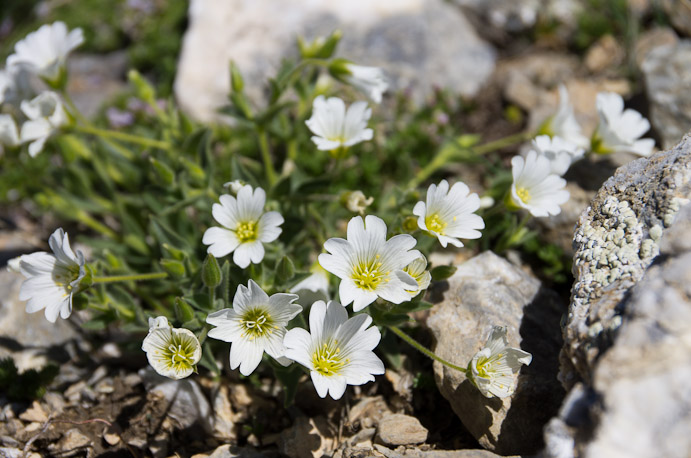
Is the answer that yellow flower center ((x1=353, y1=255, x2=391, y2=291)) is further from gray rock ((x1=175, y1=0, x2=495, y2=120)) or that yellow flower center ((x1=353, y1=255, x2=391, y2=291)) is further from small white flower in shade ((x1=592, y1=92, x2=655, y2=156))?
gray rock ((x1=175, y1=0, x2=495, y2=120))

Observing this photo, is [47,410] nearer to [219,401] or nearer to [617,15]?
[219,401]

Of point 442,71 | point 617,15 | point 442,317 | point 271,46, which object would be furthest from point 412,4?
point 442,317

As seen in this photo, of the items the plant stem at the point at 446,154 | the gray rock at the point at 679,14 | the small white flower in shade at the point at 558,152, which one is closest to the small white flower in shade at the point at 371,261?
the small white flower in shade at the point at 558,152

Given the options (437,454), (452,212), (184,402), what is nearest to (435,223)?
(452,212)

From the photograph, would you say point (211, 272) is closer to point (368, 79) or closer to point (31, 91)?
point (368, 79)

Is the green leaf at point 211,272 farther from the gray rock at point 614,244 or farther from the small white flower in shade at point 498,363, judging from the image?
the gray rock at point 614,244
